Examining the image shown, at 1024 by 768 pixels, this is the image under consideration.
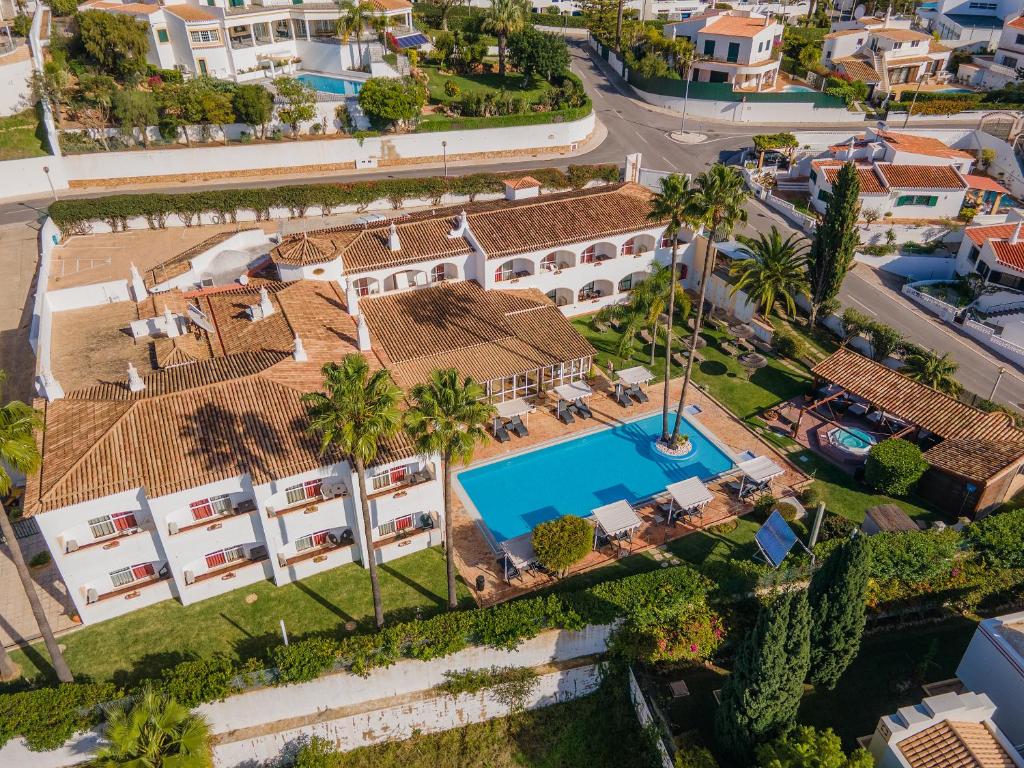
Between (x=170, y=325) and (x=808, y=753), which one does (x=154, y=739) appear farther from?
(x=170, y=325)

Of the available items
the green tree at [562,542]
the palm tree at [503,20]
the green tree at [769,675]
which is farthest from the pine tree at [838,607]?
the palm tree at [503,20]

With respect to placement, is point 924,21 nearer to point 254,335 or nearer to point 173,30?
point 173,30

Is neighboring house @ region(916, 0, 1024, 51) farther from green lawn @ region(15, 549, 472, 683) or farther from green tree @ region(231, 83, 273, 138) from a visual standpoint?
green lawn @ region(15, 549, 472, 683)

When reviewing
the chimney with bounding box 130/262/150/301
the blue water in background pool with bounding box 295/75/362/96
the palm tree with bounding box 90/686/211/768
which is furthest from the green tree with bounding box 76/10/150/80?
the palm tree with bounding box 90/686/211/768

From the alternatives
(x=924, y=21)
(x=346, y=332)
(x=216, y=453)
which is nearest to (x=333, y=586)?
(x=216, y=453)

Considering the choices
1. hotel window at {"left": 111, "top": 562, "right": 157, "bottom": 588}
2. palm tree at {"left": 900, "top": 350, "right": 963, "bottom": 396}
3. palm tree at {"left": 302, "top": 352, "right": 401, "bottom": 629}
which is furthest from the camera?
palm tree at {"left": 900, "top": 350, "right": 963, "bottom": 396}
